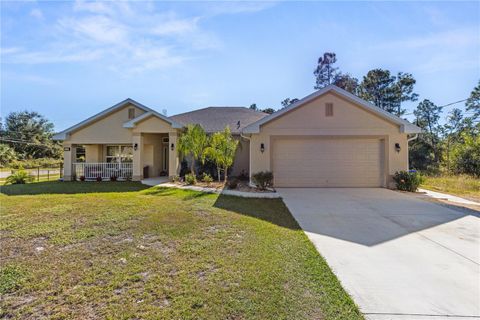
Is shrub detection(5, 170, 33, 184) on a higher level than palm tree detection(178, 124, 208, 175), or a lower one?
lower

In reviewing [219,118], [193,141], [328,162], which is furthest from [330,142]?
[219,118]

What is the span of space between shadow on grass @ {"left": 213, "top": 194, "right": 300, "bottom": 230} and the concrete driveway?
35 centimetres

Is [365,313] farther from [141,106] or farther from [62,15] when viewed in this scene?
[141,106]

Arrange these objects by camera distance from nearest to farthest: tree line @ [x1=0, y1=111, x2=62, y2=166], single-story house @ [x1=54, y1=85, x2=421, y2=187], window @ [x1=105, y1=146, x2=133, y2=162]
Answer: single-story house @ [x1=54, y1=85, x2=421, y2=187], window @ [x1=105, y1=146, x2=133, y2=162], tree line @ [x1=0, y1=111, x2=62, y2=166]

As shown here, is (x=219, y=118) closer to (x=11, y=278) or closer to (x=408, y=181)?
(x=408, y=181)

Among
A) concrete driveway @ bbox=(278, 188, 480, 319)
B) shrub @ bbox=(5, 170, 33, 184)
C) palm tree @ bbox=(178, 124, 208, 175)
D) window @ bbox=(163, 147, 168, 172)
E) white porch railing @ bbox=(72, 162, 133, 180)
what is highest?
palm tree @ bbox=(178, 124, 208, 175)

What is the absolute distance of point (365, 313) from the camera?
2.74m

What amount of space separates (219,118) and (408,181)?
12976mm

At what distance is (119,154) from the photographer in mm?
17172

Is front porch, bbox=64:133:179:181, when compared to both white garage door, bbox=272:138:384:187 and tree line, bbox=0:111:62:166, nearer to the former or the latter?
white garage door, bbox=272:138:384:187

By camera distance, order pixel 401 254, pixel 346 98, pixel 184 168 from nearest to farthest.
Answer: pixel 401 254 < pixel 346 98 < pixel 184 168

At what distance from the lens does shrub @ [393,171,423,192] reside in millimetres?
11258

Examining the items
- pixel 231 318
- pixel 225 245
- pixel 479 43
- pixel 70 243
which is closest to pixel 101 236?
pixel 70 243

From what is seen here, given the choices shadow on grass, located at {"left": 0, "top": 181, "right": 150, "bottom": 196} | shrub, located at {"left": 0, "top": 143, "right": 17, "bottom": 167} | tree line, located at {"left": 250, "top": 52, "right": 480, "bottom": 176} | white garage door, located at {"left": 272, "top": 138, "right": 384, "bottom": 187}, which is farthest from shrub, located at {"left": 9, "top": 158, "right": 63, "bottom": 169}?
white garage door, located at {"left": 272, "top": 138, "right": 384, "bottom": 187}
